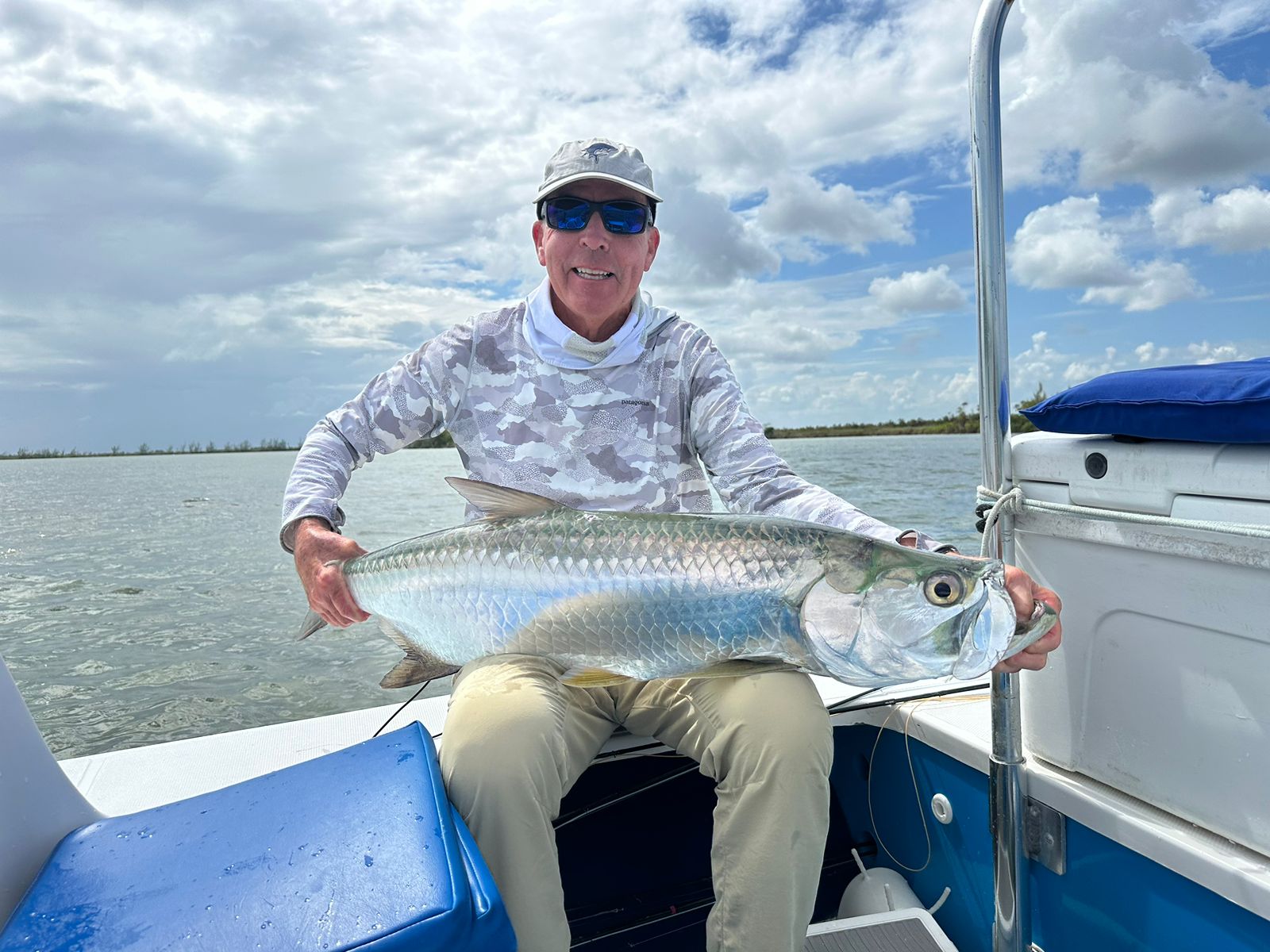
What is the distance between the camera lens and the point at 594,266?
2.67 m

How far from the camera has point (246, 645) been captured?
32.9 ft

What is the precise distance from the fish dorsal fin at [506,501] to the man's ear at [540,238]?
102 centimetres

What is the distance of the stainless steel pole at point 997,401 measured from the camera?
1.76m

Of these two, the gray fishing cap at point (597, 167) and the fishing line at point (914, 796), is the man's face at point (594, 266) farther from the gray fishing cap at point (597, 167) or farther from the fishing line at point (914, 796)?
the fishing line at point (914, 796)

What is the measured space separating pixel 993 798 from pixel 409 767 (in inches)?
49.8

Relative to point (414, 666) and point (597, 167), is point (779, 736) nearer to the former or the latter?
point (414, 666)

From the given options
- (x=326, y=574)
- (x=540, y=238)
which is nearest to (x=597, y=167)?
(x=540, y=238)

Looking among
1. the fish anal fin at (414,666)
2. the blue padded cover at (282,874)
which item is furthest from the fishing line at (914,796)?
the blue padded cover at (282,874)

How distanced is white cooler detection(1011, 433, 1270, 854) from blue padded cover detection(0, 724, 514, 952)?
4.18 ft

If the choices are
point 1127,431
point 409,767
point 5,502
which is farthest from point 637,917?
point 5,502

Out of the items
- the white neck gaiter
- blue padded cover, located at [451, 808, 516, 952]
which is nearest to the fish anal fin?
blue padded cover, located at [451, 808, 516, 952]

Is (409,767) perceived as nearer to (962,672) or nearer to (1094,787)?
(962,672)

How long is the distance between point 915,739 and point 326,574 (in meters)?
1.66

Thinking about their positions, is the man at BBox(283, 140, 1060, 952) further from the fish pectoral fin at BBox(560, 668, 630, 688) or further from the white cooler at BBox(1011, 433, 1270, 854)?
the white cooler at BBox(1011, 433, 1270, 854)
